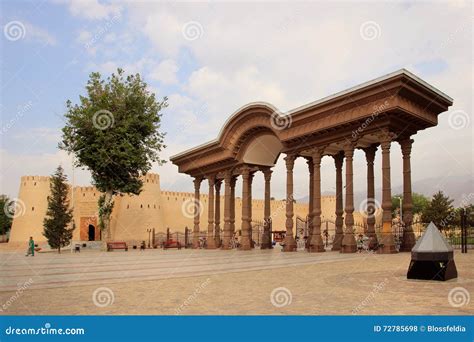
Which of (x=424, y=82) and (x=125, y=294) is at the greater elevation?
(x=424, y=82)

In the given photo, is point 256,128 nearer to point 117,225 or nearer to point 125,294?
point 125,294

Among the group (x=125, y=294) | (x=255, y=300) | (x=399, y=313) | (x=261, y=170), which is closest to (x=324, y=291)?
(x=255, y=300)

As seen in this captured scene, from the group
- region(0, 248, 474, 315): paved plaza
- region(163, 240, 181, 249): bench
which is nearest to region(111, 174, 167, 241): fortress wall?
region(163, 240, 181, 249): bench

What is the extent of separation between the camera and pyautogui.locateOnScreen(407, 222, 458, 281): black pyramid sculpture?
11.0 m

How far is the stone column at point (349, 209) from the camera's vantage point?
23.3 meters

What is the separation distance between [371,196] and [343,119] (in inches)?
227

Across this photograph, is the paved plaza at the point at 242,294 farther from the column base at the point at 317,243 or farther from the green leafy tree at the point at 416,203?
the green leafy tree at the point at 416,203

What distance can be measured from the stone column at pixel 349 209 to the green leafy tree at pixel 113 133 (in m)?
16.4

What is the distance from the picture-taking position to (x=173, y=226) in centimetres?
5897

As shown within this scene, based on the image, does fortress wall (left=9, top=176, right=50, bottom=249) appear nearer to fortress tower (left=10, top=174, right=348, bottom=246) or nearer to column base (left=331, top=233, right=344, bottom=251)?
fortress tower (left=10, top=174, right=348, bottom=246)

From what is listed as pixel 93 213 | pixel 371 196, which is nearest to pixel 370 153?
pixel 371 196

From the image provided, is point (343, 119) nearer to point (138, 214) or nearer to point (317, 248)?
point (317, 248)

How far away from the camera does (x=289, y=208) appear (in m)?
27.0

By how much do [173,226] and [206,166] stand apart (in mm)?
24386
